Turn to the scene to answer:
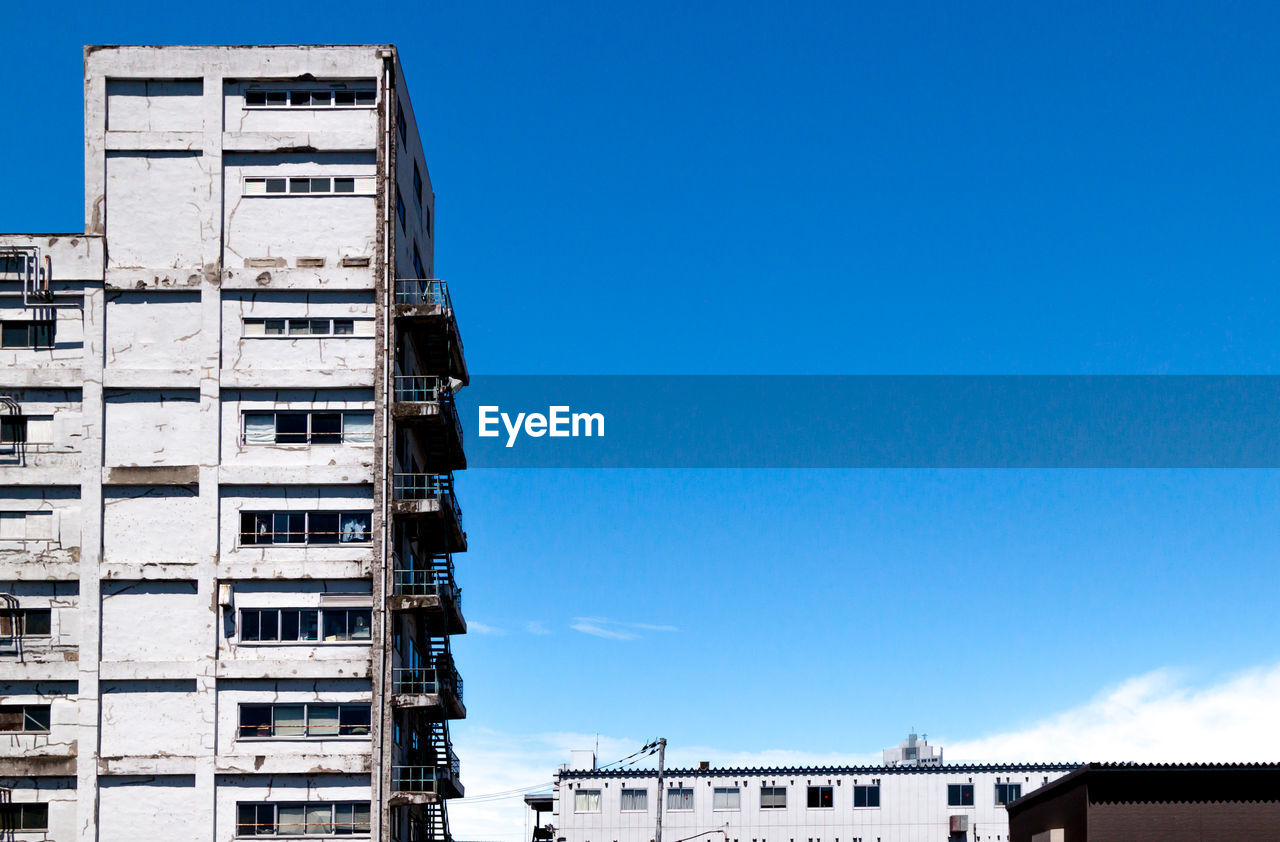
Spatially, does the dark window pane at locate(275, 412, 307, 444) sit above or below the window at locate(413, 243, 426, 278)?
below

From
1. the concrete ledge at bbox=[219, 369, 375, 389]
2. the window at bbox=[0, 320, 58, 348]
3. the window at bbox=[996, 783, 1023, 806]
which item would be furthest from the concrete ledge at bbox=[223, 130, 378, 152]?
the window at bbox=[996, 783, 1023, 806]

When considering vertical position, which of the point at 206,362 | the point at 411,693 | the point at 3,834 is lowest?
the point at 3,834

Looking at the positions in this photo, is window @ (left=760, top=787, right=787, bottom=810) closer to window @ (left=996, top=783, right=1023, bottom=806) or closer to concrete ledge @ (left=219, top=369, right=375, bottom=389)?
window @ (left=996, top=783, right=1023, bottom=806)

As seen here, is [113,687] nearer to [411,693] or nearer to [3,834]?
[3,834]

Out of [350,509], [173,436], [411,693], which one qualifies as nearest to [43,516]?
[173,436]

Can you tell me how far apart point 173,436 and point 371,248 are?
11.1 metres

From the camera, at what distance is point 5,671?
60000 millimetres

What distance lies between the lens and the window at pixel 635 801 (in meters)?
94.7

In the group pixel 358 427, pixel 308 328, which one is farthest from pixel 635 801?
pixel 308 328

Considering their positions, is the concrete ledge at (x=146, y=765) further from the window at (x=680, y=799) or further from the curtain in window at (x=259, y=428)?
the window at (x=680, y=799)

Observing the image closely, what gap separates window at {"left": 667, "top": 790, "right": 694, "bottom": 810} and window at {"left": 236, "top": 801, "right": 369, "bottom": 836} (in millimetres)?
38925

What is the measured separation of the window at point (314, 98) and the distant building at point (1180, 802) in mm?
39284

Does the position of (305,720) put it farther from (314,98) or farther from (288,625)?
(314,98)

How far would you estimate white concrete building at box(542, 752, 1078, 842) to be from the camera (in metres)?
93.8
